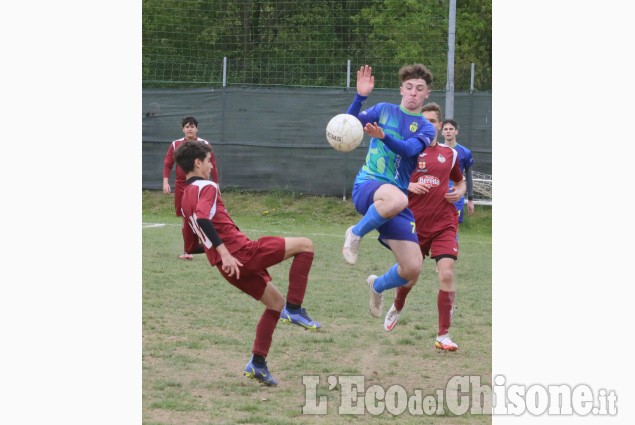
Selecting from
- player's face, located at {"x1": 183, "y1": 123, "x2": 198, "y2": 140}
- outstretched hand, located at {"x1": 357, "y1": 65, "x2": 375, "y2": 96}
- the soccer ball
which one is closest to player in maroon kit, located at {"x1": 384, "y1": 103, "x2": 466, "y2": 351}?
the soccer ball

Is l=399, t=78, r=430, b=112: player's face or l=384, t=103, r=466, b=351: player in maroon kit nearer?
l=399, t=78, r=430, b=112: player's face

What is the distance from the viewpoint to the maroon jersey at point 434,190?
7.71 metres

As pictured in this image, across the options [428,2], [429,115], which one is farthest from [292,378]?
[428,2]

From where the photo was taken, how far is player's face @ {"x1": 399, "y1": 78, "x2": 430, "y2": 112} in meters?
7.18

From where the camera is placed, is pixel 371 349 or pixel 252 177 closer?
pixel 371 349

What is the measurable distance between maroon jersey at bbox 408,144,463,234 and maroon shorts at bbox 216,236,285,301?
6.20 ft

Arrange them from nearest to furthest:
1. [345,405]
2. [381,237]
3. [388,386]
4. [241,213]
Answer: [345,405] < [388,386] < [381,237] < [241,213]

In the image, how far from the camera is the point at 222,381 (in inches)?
249

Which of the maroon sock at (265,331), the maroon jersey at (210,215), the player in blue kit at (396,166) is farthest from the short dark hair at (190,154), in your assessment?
the player in blue kit at (396,166)

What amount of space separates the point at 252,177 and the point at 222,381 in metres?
12.2

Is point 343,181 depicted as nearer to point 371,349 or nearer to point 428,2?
point 428,2

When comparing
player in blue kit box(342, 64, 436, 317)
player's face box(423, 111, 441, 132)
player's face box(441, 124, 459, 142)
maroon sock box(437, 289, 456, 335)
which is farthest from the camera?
player's face box(441, 124, 459, 142)

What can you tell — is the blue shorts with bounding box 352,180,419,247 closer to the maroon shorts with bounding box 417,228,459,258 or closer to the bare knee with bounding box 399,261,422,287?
A: the bare knee with bounding box 399,261,422,287

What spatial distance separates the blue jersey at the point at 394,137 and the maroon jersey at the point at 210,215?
1467 millimetres
